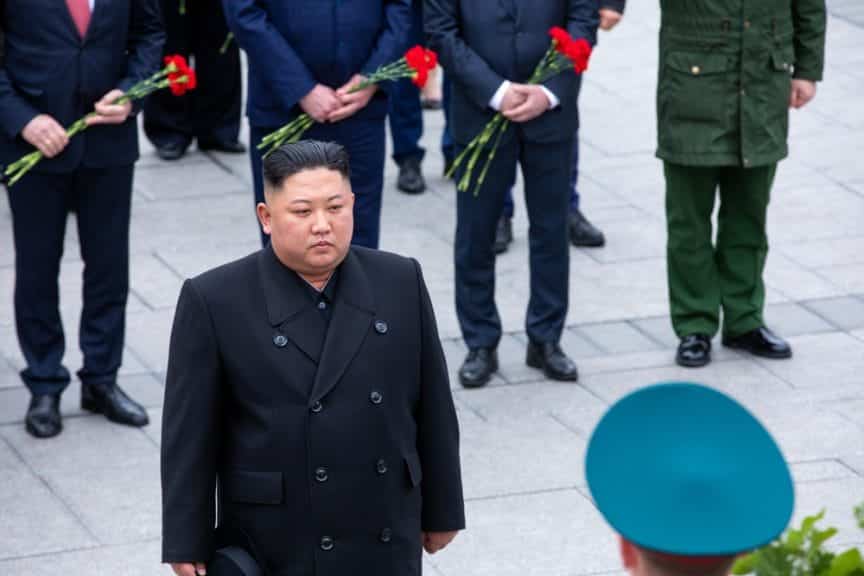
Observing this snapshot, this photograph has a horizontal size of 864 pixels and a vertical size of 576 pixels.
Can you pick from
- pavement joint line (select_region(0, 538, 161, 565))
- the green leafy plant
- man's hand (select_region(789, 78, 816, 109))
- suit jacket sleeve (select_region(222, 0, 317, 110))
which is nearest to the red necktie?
suit jacket sleeve (select_region(222, 0, 317, 110))

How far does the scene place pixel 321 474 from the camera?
14.7 ft

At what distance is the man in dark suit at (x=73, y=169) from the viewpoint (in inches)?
279

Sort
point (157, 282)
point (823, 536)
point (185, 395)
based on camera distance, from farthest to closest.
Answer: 1. point (157, 282)
2. point (185, 395)
3. point (823, 536)

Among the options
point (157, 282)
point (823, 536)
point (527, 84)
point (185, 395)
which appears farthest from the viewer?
point (157, 282)

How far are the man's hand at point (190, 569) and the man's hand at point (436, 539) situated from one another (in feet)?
1.90

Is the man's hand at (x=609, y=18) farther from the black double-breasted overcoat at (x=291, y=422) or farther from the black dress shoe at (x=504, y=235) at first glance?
the black double-breasted overcoat at (x=291, y=422)

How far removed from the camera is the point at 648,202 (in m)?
10.3

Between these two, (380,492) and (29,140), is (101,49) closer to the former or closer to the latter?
(29,140)

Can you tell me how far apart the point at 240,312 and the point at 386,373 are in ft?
1.24

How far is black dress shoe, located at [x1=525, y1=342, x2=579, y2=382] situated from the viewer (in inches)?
312

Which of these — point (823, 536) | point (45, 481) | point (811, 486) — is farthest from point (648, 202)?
point (823, 536)

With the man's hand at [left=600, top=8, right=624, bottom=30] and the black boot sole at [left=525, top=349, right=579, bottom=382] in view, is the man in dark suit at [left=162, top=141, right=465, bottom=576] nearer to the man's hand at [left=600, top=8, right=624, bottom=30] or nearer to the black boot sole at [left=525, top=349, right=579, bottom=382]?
the black boot sole at [left=525, top=349, right=579, bottom=382]

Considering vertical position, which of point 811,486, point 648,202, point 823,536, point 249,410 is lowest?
point 648,202

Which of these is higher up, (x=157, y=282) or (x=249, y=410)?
(x=249, y=410)
